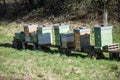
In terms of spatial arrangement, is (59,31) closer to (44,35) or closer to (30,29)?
(44,35)

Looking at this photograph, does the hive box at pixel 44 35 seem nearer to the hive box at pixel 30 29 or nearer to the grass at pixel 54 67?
the grass at pixel 54 67

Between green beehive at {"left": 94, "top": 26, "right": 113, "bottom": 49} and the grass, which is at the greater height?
green beehive at {"left": 94, "top": 26, "right": 113, "bottom": 49}

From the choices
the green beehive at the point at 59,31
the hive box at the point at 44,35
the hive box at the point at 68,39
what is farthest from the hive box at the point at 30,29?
the hive box at the point at 68,39

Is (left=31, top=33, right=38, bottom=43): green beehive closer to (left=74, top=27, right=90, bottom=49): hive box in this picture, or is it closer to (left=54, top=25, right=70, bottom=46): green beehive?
(left=54, top=25, right=70, bottom=46): green beehive

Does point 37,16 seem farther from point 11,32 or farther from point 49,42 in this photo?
point 49,42

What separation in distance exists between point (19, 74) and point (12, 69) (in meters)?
1.03

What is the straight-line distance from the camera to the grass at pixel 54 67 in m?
12.6

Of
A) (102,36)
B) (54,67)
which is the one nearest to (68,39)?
(102,36)

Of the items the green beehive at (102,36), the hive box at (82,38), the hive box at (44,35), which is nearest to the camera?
the green beehive at (102,36)

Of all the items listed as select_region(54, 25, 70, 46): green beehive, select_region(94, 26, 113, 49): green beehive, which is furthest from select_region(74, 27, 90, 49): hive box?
select_region(54, 25, 70, 46): green beehive

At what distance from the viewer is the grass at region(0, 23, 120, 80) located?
12.6m

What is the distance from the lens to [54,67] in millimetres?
13977

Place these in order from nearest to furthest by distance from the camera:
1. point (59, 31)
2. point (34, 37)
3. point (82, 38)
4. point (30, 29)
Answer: point (82, 38) < point (59, 31) < point (34, 37) < point (30, 29)

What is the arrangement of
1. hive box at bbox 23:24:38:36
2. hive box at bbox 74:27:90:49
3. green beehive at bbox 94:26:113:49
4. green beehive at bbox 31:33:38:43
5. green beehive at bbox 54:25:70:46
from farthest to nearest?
1. hive box at bbox 23:24:38:36
2. green beehive at bbox 31:33:38:43
3. green beehive at bbox 54:25:70:46
4. hive box at bbox 74:27:90:49
5. green beehive at bbox 94:26:113:49
